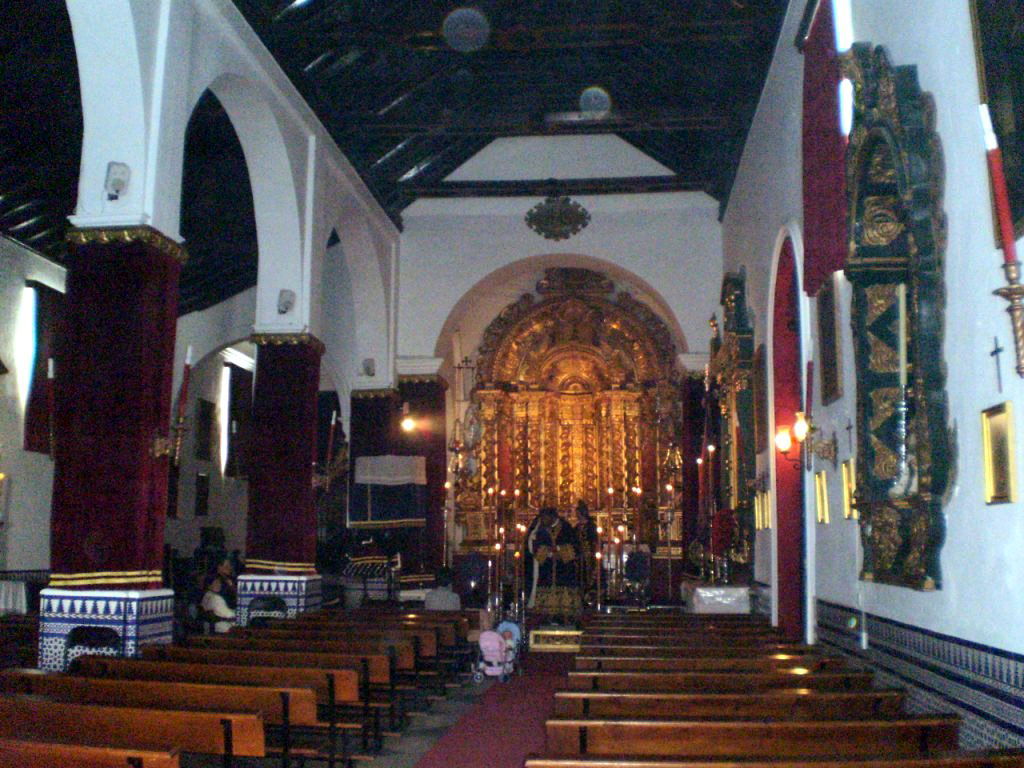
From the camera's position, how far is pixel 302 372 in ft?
39.7

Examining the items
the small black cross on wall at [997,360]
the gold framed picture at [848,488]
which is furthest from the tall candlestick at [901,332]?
the gold framed picture at [848,488]

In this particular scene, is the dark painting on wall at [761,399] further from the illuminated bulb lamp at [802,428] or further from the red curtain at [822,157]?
the red curtain at [822,157]

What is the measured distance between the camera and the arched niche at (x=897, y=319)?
525 cm

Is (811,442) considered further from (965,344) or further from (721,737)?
(721,737)

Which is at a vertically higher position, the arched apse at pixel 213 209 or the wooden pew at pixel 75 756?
the arched apse at pixel 213 209

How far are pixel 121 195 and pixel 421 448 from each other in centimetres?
963

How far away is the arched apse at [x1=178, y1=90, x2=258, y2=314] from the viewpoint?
13602 millimetres

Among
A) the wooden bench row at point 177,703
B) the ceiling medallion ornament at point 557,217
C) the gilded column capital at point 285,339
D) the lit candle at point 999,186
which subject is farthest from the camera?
the ceiling medallion ornament at point 557,217

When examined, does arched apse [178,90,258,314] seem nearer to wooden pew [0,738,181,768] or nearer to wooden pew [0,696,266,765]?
wooden pew [0,696,266,765]

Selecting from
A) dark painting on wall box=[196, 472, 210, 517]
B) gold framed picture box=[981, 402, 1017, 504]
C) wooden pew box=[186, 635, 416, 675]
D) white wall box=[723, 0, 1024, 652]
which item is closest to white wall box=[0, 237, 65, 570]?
dark painting on wall box=[196, 472, 210, 517]

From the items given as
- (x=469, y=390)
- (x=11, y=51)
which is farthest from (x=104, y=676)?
(x=469, y=390)

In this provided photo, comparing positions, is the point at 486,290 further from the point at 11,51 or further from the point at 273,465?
the point at 11,51

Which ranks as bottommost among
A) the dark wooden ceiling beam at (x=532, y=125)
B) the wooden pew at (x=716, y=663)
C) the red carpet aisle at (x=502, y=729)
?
the red carpet aisle at (x=502, y=729)

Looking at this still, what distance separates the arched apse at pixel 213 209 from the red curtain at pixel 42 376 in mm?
1951
